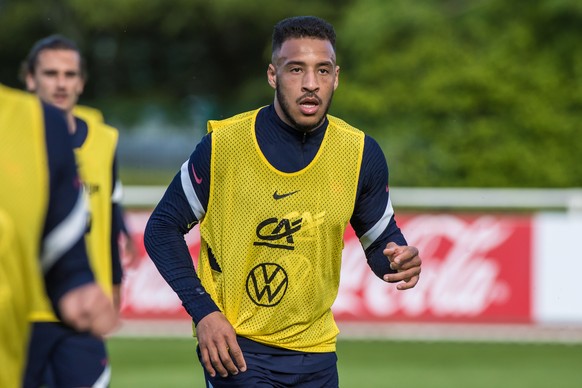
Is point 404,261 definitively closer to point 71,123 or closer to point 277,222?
point 277,222

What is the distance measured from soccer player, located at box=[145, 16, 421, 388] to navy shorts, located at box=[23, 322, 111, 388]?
2.97 feet

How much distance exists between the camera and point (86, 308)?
121 inches

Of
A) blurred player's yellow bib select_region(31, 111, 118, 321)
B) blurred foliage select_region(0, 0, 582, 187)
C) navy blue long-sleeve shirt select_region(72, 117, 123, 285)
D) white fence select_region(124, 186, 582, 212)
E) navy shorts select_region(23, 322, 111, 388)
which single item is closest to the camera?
navy shorts select_region(23, 322, 111, 388)

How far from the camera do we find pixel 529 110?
2658 centimetres

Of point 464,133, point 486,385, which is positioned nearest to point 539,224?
point 486,385

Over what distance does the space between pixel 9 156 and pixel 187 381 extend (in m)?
8.54

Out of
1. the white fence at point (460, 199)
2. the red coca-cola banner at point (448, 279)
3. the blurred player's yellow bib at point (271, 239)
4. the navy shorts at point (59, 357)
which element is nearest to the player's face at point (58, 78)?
the navy shorts at point (59, 357)

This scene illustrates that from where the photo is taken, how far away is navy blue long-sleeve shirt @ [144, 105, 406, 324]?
532cm

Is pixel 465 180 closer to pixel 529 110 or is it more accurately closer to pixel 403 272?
pixel 529 110

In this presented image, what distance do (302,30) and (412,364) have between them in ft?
24.6

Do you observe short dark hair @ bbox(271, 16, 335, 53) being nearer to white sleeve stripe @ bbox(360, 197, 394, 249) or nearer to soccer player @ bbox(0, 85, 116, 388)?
white sleeve stripe @ bbox(360, 197, 394, 249)

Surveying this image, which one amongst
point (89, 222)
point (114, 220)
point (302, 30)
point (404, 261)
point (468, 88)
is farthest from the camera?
point (468, 88)

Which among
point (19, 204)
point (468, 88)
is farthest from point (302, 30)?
point (468, 88)

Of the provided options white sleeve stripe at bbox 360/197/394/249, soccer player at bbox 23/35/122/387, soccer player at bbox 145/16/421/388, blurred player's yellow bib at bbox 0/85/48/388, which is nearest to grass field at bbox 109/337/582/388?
soccer player at bbox 23/35/122/387
